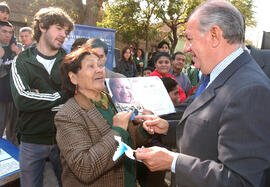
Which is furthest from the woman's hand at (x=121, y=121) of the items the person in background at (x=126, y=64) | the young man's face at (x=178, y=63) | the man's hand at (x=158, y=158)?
the person in background at (x=126, y=64)

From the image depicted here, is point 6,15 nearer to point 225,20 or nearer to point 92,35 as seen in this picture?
point 92,35

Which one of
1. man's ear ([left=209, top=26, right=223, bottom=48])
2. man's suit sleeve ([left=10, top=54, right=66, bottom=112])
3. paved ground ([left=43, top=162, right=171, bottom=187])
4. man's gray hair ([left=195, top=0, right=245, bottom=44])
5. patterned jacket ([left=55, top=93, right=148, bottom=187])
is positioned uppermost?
man's gray hair ([left=195, top=0, right=245, bottom=44])

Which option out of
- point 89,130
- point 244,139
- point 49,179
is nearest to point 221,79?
point 244,139

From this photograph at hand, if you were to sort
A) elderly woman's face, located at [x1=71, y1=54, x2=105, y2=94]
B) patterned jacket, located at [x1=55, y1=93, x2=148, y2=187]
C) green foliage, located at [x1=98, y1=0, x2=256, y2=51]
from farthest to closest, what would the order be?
green foliage, located at [x1=98, y1=0, x2=256, y2=51]
elderly woman's face, located at [x1=71, y1=54, x2=105, y2=94]
patterned jacket, located at [x1=55, y1=93, x2=148, y2=187]

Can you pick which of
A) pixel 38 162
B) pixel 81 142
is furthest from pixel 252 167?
pixel 38 162

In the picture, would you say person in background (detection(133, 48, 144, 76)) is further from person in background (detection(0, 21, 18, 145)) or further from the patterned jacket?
the patterned jacket

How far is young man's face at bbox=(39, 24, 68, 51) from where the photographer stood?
225 centimetres

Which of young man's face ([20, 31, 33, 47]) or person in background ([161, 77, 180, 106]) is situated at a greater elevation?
young man's face ([20, 31, 33, 47])

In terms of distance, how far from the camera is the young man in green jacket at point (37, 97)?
201 cm

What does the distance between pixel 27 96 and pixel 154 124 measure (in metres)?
1.25

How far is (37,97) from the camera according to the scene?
6.53 feet

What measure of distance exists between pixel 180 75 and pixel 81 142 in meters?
3.56

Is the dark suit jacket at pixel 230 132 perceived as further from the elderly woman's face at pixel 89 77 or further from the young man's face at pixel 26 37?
the young man's face at pixel 26 37

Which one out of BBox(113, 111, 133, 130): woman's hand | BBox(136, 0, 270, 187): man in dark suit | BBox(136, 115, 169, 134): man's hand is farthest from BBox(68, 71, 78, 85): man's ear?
BBox(136, 0, 270, 187): man in dark suit
